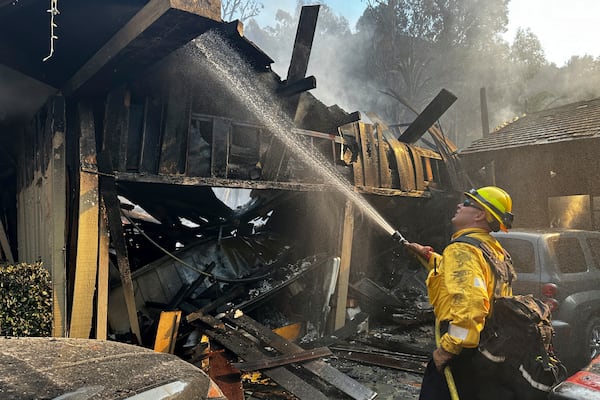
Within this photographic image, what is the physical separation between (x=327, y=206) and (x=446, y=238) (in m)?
4.92

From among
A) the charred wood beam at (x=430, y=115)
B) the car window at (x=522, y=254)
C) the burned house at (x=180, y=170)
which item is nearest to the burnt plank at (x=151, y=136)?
the burned house at (x=180, y=170)

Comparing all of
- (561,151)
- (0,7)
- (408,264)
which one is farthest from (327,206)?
(561,151)

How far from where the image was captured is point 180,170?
5.47m

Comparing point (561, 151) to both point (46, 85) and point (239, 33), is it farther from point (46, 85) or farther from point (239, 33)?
point (46, 85)

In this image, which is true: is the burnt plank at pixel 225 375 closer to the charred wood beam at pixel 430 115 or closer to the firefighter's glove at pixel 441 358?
the firefighter's glove at pixel 441 358

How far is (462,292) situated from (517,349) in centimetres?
60

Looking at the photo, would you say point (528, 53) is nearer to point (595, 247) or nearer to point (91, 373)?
point (595, 247)

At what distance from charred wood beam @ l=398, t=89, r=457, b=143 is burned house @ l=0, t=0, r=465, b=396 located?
0.19 feet

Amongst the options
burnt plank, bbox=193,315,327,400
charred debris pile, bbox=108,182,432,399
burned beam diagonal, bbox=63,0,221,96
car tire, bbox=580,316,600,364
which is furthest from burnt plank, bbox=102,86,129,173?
car tire, bbox=580,316,600,364

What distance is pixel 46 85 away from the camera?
5090 millimetres

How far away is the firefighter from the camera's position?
2.57m

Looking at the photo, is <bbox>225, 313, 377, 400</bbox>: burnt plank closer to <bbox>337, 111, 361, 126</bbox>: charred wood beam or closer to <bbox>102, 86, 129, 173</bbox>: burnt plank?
<bbox>102, 86, 129, 173</bbox>: burnt plank

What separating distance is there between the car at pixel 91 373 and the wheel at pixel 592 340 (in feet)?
18.3

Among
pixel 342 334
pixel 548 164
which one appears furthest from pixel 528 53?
pixel 342 334
